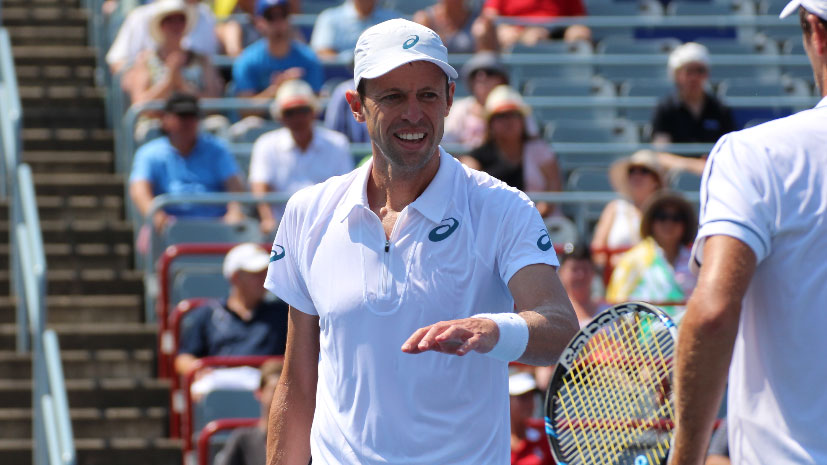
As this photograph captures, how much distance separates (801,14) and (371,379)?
134cm

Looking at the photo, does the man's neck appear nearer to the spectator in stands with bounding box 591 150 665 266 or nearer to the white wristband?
the white wristband

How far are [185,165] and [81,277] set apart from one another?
0.95 metres

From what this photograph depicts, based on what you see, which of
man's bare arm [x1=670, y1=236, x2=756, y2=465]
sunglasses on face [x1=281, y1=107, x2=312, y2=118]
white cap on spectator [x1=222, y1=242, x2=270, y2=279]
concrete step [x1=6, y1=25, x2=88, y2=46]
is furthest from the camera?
concrete step [x1=6, y1=25, x2=88, y2=46]

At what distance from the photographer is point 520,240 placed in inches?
147

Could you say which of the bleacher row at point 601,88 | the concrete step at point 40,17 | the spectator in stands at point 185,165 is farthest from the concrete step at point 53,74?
the spectator in stands at point 185,165

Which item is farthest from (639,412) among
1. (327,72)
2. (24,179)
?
(327,72)

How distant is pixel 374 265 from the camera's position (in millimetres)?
3816

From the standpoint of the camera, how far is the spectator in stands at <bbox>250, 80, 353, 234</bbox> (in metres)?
9.67

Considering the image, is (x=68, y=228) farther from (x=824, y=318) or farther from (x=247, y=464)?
(x=824, y=318)

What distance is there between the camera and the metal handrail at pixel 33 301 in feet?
25.1

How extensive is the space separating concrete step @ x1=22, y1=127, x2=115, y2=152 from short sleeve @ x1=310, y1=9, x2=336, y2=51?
1.76 m

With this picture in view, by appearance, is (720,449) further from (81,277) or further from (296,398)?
(81,277)

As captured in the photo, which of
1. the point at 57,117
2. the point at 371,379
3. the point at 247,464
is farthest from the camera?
the point at 57,117

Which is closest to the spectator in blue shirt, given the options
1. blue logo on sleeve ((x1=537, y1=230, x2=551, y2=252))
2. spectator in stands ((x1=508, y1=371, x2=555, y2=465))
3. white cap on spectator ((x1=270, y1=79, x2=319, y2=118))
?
white cap on spectator ((x1=270, y1=79, x2=319, y2=118))
